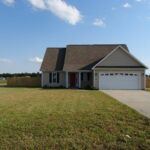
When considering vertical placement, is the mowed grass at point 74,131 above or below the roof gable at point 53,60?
below

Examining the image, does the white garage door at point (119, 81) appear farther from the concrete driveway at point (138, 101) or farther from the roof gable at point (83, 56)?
the concrete driveway at point (138, 101)

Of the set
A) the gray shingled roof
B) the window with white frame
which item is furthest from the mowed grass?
the window with white frame

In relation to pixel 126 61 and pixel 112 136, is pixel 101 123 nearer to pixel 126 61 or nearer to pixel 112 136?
pixel 112 136

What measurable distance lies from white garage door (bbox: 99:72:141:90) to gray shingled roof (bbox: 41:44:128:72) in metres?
2.68

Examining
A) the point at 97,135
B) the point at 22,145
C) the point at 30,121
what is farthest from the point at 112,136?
the point at 30,121

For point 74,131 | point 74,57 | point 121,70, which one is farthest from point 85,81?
point 74,131

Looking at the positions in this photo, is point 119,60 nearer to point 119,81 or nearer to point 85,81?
point 119,81

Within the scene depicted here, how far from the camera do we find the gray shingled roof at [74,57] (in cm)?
3431

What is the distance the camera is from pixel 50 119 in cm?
936

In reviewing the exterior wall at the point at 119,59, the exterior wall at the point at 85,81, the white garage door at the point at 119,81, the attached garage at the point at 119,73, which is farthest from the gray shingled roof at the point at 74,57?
the white garage door at the point at 119,81

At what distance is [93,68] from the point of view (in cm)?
3166

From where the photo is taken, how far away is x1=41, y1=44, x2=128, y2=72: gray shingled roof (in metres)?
34.3

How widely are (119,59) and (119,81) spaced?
2595 mm

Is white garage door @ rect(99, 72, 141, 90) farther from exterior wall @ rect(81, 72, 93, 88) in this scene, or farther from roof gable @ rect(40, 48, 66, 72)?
roof gable @ rect(40, 48, 66, 72)
